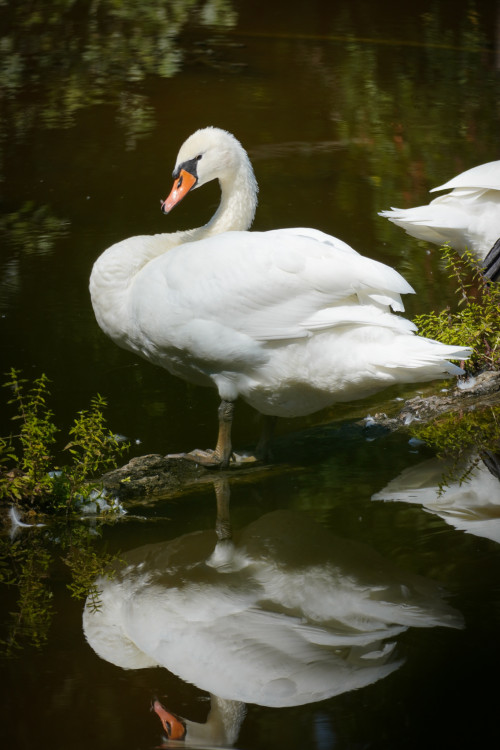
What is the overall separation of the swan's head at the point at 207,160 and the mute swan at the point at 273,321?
0.61 m

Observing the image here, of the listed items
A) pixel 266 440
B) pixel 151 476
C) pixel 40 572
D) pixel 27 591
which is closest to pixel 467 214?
pixel 266 440

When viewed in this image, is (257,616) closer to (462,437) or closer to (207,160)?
(462,437)

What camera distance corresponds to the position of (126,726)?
8.84 feet

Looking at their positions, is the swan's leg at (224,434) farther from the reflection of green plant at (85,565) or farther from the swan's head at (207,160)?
the swan's head at (207,160)

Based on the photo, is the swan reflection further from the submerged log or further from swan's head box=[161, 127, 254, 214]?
swan's head box=[161, 127, 254, 214]

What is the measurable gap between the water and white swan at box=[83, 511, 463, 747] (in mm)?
37

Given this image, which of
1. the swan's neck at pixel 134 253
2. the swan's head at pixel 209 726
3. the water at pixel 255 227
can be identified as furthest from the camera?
the swan's neck at pixel 134 253

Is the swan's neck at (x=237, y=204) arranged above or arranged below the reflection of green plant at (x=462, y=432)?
above

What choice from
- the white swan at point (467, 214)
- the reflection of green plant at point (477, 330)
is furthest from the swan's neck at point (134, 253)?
the reflection of green plant at point (477, 330)

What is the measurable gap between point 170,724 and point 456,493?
1.66 m

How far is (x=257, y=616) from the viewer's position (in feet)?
10.4

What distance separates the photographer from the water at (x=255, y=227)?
2783 millimetres

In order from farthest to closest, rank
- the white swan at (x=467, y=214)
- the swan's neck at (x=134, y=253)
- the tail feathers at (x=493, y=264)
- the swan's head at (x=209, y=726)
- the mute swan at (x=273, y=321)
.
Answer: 1. the white swan at (x=467, y=214)
2. the tail feathers at (x=493, y=264)
3. the swan's neck at (x=134, y=253)
4. the mute swan at (x=273, y=321)
5. the swan's head at (x=209, y=726)

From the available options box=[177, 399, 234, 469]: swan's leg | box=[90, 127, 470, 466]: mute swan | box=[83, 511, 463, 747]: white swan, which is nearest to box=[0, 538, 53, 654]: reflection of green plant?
box=[83, 511, 463, 747]: white swan
